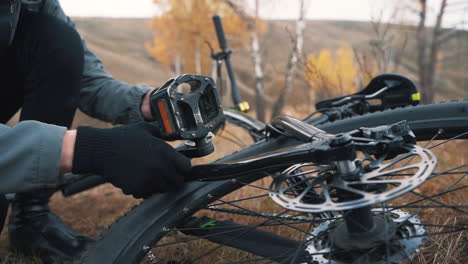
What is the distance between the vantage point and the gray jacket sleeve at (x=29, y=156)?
3.31ft

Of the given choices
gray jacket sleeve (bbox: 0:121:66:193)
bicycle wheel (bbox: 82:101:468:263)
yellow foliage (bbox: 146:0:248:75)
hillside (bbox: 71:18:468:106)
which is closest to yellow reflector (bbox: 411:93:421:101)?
bicycle wheel (bbox: 82:101:468:263)

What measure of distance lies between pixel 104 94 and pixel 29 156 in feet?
2.85

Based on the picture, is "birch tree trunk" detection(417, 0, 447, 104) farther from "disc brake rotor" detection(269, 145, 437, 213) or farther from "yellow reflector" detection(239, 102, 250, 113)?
"disc brake rotor" detection(269, 145, 437, 213)

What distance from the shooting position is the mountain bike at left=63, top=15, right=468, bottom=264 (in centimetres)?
86

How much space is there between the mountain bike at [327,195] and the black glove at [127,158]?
0.10 m

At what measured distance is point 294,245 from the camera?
1.14 meters

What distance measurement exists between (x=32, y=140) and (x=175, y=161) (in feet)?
1.15

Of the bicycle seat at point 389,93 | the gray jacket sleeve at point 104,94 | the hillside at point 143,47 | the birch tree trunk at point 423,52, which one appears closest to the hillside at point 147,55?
the hillside at point 143,47

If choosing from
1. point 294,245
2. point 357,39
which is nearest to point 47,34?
point 294,245

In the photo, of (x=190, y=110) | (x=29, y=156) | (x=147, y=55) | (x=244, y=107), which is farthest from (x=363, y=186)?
(x=147, y=55)

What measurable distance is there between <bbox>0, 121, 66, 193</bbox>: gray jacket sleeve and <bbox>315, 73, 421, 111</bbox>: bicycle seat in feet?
3.45

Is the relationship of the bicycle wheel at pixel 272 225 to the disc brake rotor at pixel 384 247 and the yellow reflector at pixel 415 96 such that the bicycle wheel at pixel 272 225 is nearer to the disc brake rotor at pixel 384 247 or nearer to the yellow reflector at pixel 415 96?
the disc brake rotor at pixel 384 247

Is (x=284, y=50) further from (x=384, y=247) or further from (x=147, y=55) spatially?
(x=384, y=247)

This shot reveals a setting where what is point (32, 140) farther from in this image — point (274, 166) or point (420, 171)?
point (420, 171)
